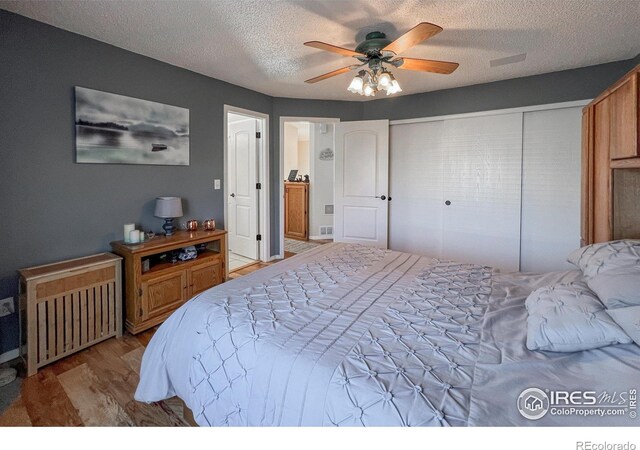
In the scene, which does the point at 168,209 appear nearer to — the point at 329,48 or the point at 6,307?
the point at 6,307

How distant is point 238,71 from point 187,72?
1.68 ft

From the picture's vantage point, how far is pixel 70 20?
2.21 metres

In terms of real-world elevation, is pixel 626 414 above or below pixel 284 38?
below

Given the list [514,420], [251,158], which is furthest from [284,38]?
[514,420]

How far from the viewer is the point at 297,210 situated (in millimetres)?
6340

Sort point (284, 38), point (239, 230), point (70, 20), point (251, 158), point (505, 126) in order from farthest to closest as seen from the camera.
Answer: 1. point (239, 230)
2. point (251, 158)
3. point (505, 126)
4. point (284, 38)
5. point (70, 20)

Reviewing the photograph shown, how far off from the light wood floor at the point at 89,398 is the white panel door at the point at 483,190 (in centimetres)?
346

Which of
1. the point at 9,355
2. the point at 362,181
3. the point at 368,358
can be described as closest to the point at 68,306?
the point at 9,355

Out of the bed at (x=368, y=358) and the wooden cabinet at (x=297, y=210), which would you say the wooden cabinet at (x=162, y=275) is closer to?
the bed at (x=368, y=358)

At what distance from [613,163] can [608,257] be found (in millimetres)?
927

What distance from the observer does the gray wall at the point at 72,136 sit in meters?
2.13

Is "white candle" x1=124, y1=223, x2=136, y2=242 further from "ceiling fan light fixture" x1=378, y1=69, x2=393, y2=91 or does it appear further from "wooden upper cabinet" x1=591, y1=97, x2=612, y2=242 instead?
"wooden upper cabinet" x1=591, y1=97, x2=612, y2=242
